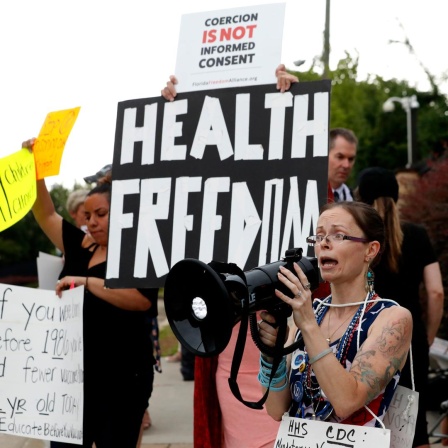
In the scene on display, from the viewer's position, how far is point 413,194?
802 cm

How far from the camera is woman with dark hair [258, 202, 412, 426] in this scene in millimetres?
2691

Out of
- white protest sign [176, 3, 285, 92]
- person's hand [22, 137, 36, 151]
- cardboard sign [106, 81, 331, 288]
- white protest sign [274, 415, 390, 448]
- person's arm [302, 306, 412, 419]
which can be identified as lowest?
white protest sign [274, 415, 390, 448]

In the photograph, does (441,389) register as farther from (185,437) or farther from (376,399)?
(376,399)

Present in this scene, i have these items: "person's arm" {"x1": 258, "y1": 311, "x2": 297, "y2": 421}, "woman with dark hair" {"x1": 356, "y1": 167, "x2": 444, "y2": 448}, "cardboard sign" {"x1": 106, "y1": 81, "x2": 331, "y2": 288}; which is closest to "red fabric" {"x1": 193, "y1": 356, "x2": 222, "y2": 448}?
"cardboard sign" {"x1": 106, "y1": 81, "x2": 331, "y2": 288}

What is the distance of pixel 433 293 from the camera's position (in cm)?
472

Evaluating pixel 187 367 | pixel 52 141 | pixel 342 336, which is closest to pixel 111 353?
pixel 52 141

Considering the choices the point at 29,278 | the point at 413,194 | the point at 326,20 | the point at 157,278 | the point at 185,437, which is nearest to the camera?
the point at 157,278

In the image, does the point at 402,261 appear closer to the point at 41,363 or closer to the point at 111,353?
the point at 111,353

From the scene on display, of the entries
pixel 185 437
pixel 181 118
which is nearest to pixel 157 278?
pixel 181 118

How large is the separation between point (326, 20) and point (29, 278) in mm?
21844

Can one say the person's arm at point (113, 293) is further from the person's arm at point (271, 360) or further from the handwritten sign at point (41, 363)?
the person's arm at point (271, 360)

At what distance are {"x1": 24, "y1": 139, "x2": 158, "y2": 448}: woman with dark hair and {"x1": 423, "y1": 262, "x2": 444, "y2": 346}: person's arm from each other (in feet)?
4.52

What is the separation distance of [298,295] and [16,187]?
2.35 meters

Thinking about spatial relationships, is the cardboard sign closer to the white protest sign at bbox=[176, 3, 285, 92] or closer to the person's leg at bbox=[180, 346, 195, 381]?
the white protest sign at bbox=[176, 3, 285, 92]
